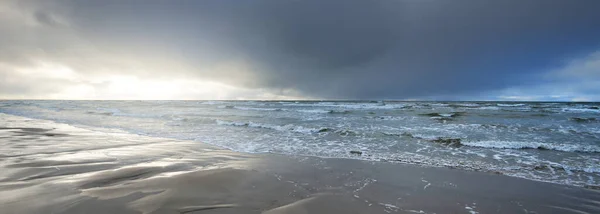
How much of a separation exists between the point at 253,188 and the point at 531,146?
10.7 m

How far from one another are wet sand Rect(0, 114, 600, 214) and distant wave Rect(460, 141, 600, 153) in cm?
480

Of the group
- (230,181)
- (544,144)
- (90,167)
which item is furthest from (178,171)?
(544,144)

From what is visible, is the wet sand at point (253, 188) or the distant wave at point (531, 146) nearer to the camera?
the wet sand at point (253, 188)

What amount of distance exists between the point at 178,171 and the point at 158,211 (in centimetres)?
225

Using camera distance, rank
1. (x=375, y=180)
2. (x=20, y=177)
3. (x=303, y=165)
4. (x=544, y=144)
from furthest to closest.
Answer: (x=544, y=144) < (x=303, y=165) < (x=375, y=180) < (x=20, y=177)

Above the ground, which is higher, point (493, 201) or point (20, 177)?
point (20, 177)

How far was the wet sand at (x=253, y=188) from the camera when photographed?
3.60m

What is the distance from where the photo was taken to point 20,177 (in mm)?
4664

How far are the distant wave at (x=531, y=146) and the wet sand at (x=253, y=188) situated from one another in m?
4.80

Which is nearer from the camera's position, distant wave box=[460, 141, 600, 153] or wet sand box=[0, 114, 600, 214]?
wet sand box=[0, 114, 600, 214]

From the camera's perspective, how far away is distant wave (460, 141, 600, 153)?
890cm

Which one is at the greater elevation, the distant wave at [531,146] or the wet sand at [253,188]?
the wet sand at [253,188]

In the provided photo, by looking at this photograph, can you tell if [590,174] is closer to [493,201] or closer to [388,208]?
[493,201]

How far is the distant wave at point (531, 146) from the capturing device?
890 centimetres
